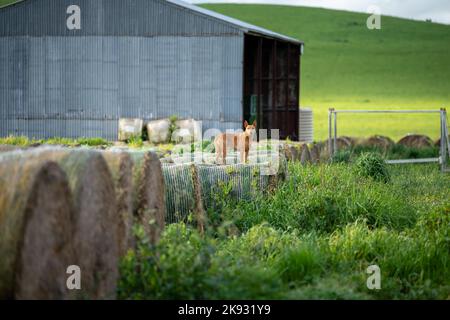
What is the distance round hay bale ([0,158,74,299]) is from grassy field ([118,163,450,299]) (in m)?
0.95

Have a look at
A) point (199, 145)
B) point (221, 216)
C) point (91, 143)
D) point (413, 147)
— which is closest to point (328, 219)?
point (221, 216)

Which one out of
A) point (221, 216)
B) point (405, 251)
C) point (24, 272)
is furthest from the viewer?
point (221, 216)

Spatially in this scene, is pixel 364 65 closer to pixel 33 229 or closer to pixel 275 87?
pixel 275 87

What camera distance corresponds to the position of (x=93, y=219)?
6.66m

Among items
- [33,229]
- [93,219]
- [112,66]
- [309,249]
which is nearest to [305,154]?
[112,66]

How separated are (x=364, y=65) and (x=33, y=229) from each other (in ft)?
210

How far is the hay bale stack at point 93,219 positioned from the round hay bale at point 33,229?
221 mm

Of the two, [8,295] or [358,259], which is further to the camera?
[358,259]

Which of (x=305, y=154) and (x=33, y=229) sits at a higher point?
(x=33, y=229)

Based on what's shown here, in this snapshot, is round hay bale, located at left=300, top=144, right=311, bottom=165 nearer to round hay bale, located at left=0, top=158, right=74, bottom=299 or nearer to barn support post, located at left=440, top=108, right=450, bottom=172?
barn support post, located at left=440, top=108, right=450, bottom=172

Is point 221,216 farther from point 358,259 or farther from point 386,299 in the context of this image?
point 386,299

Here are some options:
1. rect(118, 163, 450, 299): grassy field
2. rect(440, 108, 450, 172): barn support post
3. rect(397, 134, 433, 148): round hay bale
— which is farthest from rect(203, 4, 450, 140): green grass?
rect(118, 163, 450, 299): grassy field
